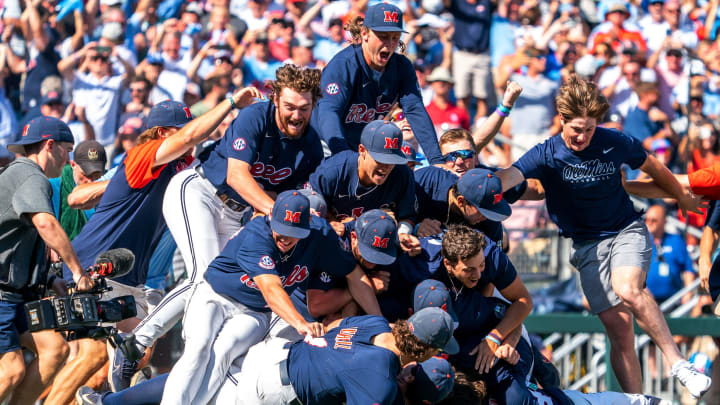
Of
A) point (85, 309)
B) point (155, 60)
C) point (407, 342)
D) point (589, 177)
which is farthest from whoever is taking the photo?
point (155, 60)

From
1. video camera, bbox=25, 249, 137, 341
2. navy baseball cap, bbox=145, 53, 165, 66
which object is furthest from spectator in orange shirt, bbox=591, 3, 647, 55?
video camera, bbox=25, 249, 137, 341

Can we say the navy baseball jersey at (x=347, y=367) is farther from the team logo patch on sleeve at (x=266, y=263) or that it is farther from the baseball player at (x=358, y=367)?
the team logo patch on sleeve at (x=266, y=263)

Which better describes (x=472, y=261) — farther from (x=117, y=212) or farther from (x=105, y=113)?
(x=105, y=113)

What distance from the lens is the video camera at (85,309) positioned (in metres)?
5.36

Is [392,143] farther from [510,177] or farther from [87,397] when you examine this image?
[87,397]

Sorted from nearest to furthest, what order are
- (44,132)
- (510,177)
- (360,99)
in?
(44,132), (510,177), (360,99)

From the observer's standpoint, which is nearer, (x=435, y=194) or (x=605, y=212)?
(x=435, y=194)

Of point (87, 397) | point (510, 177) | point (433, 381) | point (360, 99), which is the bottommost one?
point (87, 397)

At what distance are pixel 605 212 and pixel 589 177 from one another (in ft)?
1.13

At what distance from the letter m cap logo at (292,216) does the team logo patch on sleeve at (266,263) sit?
0.29 m

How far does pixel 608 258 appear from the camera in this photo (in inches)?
262

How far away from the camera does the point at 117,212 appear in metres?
6.56

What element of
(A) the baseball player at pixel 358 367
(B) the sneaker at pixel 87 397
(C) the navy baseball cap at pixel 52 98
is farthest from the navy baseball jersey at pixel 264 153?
(C) the navy baseball cap at pixel 52 98

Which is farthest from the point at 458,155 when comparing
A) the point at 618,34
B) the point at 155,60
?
the point at 618,34
